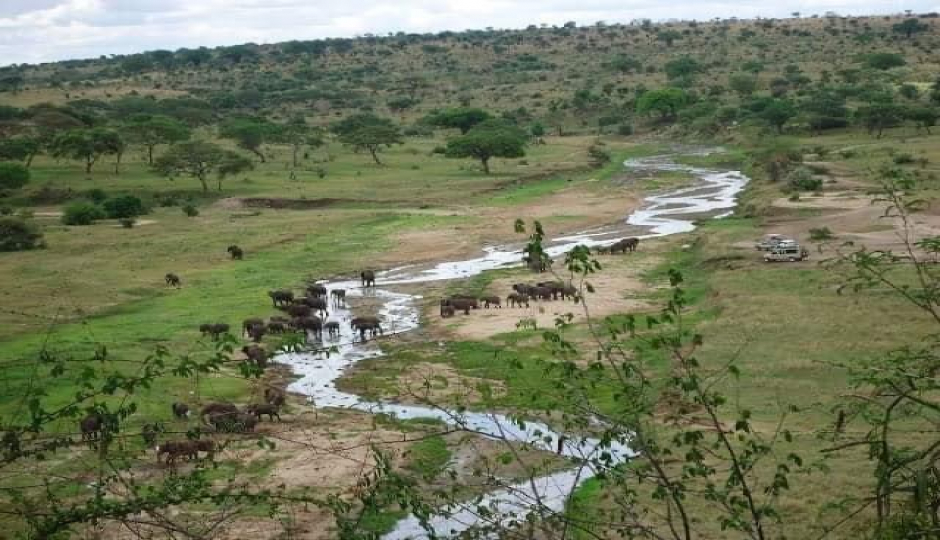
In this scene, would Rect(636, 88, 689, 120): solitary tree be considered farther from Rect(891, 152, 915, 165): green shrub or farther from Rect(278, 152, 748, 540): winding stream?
Answer: Rect(891, 152, 915, 165): green shrub

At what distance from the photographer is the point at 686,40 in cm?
14800

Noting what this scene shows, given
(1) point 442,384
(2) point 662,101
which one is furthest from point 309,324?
(2) point 662,101

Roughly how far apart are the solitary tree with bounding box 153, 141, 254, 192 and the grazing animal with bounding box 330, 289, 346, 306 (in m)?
24.3

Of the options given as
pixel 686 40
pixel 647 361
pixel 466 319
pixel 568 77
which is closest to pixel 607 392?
pixel 647 361

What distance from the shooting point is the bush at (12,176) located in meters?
51.7

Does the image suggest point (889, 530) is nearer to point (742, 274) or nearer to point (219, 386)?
point (219, 386)

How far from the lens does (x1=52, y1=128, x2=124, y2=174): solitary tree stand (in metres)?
57.8

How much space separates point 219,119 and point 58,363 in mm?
85623

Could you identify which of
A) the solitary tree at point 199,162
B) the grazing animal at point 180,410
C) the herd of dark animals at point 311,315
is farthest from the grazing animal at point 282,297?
the solitary tree at point 199,162

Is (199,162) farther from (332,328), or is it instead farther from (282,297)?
(332,328)

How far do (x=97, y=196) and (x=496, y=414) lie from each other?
128 ft

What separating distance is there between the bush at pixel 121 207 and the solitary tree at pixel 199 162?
7.02 m

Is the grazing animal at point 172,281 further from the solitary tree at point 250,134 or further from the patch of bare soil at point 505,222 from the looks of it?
the solitary tree at point 250,134

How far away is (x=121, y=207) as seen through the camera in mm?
48625
